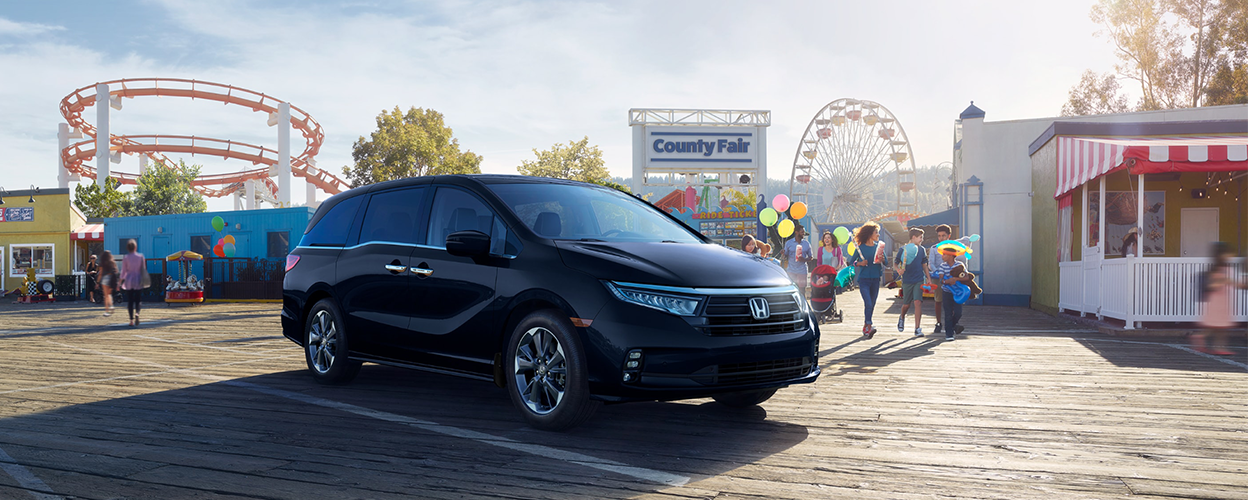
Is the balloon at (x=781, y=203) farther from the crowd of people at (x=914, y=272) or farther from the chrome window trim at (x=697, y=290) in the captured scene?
the chrome window trim at (x=697, y=290)

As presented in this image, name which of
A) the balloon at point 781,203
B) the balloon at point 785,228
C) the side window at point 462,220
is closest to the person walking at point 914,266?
the balloon at point 785,228

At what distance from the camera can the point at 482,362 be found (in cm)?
520

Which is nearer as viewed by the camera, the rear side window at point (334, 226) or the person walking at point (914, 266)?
the rear side window at point (334, 226)

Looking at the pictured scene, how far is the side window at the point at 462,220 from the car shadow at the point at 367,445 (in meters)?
1.14

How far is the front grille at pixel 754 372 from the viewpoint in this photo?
445cm

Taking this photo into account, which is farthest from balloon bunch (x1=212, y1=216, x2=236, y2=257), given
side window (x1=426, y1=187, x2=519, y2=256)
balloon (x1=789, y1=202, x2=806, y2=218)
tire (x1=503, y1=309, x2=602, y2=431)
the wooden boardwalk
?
tire (x1=503, y1=309, x2=602, y2=431)

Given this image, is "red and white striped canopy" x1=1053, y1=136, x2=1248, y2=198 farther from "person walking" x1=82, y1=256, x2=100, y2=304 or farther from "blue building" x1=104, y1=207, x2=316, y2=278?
"person walking" x1=82, y1=256, x2=100, y2=304

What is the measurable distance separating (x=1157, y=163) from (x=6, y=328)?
64.4ft

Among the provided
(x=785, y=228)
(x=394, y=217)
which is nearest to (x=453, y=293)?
(x=394, y=217)

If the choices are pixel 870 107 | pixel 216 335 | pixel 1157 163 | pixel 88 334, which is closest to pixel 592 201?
pixel 216 335

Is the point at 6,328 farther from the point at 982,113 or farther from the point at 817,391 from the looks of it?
the point at 982,113

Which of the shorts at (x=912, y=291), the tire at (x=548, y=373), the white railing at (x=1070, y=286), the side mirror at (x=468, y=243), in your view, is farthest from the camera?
the white railing at (x=1070, y=286)

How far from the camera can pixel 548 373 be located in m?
4.78

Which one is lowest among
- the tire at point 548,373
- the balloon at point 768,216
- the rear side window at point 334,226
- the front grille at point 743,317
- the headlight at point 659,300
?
the tire at point 548,373
